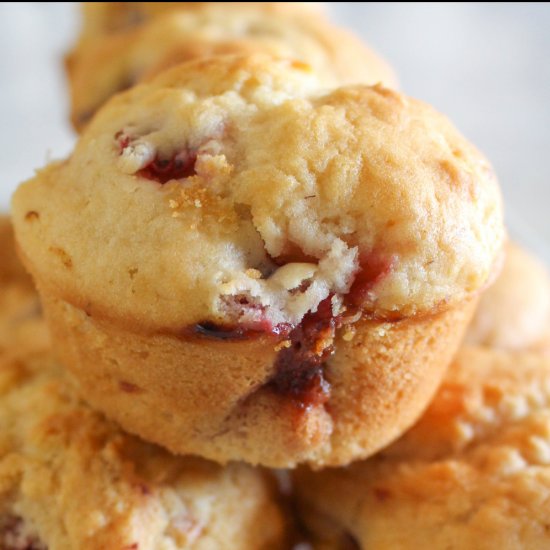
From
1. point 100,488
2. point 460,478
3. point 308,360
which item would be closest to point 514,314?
point 460,478

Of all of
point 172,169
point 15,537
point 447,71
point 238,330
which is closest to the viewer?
point 238,330

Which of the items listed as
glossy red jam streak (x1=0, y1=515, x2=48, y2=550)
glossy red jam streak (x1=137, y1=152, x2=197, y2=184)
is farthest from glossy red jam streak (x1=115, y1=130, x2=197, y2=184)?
glossy red jam streak (x1=0, y1=515, x2=48, y2=550)

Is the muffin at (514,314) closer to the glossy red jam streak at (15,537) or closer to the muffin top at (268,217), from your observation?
the muffin top at (268,217)

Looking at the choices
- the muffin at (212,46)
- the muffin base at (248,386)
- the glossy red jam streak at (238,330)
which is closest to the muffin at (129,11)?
the muffin at (212,46)

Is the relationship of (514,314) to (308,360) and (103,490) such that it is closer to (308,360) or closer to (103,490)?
(308,360)

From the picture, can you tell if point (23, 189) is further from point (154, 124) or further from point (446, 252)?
point (446, 252)

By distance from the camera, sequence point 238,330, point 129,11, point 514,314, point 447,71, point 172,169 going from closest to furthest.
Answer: point 238,330 < point 172,169 < point 514,314 < point 129,11 < point 447,71
